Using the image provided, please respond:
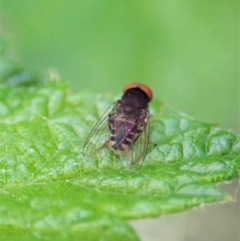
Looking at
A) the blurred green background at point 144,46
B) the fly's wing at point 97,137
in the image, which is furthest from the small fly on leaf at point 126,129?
the blurred green background at point 144,46

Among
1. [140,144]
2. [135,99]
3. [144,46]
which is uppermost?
[144,46]

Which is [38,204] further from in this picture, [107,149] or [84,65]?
[84,65]

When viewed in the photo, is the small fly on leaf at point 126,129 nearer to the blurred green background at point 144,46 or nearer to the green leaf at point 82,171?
the green leaf at point 82,171

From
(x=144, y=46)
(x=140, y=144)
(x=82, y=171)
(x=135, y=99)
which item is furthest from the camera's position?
(x=144, y=46)

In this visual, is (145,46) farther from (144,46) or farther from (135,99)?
(135,99)

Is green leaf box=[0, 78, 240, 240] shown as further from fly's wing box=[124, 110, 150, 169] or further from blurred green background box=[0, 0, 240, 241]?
blurred green background box=[0, 0, 240, 241]

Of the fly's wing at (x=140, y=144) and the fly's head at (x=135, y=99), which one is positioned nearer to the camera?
the fly's wing at (x=140, y=144)

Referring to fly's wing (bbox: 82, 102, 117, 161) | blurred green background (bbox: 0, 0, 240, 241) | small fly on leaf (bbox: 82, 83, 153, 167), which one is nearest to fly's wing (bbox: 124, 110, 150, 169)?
small fly on leaf (bbox: 82, 83, 153, 167)

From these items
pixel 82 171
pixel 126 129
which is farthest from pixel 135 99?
pixel 82 171
